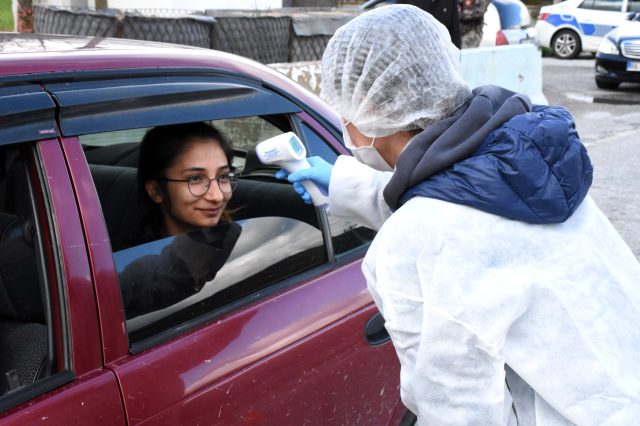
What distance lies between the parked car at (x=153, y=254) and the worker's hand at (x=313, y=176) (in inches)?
4.2

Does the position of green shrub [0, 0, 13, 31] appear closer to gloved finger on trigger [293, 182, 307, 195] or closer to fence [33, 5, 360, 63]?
fence [33, 5, 360, 63]

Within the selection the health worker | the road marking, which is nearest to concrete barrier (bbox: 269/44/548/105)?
the road marking

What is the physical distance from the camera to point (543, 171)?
5.21 ft

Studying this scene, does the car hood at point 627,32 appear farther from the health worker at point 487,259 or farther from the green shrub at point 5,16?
the health worker at point 487,259

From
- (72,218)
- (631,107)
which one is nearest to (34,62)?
(72,218)

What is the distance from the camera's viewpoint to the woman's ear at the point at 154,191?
2.39 metres

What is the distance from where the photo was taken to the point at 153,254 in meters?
2.09

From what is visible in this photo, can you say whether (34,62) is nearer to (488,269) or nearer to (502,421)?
(488,269)

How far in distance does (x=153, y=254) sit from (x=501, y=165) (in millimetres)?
955

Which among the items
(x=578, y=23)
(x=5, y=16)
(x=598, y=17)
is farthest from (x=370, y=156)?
(x=578, y=23)

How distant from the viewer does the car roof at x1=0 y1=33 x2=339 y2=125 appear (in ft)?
5.93

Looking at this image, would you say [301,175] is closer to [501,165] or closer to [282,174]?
[282,174]

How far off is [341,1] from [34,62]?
14.9 m

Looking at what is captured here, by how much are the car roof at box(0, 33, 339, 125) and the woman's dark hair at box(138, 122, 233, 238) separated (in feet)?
0.68
